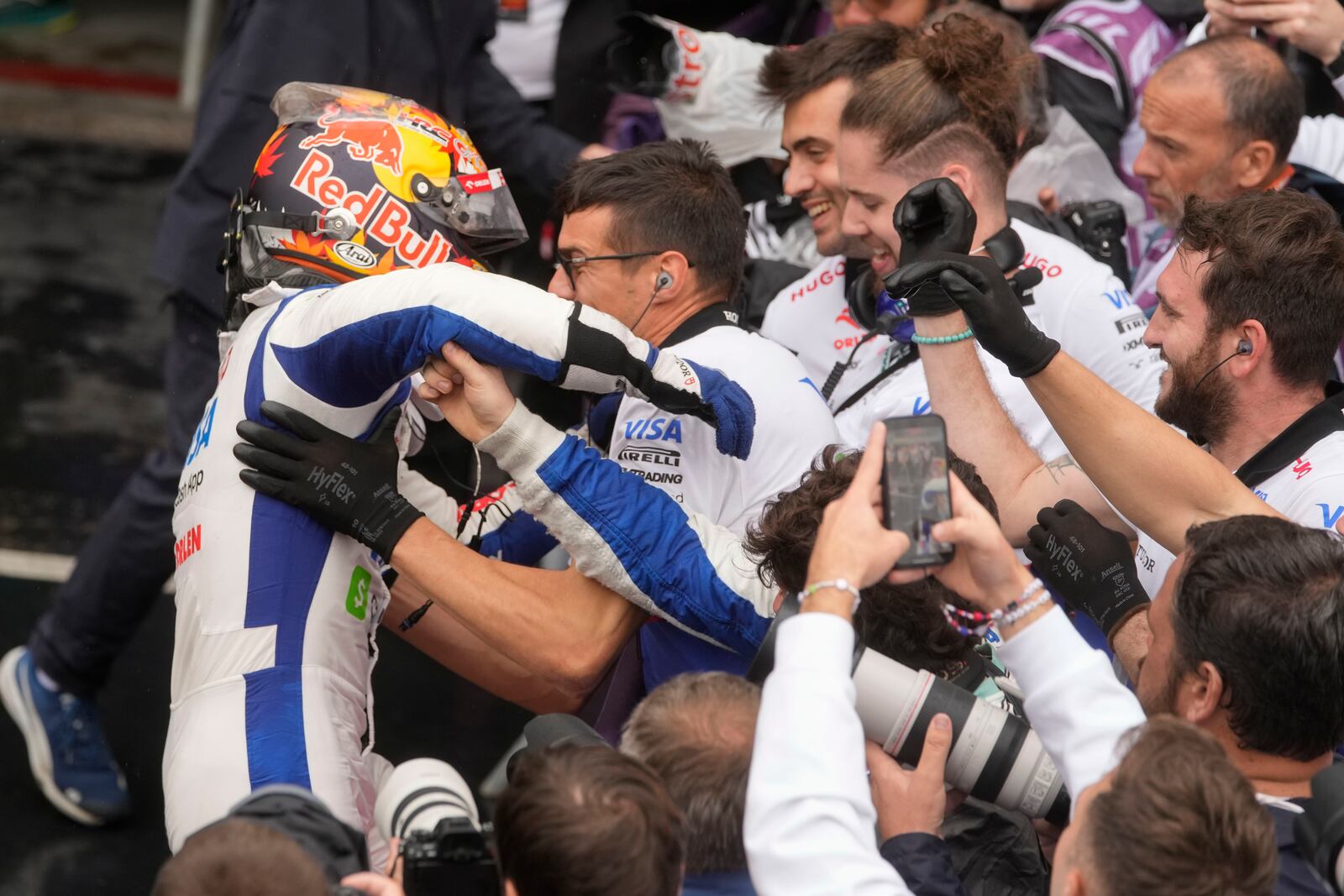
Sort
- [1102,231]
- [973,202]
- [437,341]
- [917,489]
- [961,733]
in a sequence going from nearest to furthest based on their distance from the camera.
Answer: [917,489] < [961,733] < [437,341] < [973,202] < [1102,231]

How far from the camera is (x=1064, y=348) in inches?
157

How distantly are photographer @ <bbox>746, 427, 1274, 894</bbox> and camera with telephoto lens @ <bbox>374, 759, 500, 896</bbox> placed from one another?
0.42 m

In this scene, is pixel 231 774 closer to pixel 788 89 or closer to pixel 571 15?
pixel 788 89

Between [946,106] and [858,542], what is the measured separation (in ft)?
6.88

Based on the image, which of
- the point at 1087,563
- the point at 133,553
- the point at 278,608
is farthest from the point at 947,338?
the point at 133,553

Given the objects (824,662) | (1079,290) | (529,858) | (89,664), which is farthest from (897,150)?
(89,664)

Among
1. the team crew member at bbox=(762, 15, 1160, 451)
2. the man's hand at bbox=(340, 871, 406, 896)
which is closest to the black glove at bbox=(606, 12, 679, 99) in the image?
the team crew member at bbox=(762, 15, 1160, 451)

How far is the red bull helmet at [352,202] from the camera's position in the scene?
10.3 feet

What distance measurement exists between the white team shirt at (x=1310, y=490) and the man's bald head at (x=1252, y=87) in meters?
1.53

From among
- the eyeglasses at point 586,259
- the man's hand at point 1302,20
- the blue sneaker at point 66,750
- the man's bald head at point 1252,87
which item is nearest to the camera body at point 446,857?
the eyeglasses at point 586,259

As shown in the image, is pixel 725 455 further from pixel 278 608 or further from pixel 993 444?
pixel 278 608

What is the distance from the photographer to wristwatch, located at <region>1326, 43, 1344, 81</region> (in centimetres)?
454

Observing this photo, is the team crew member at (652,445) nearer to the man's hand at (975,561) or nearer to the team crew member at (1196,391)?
the team crew member at (1196,391)

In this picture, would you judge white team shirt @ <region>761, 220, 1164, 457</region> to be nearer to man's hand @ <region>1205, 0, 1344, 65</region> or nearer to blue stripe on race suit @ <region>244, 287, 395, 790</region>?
man's hand @ <region>1205, 0, 1344, 65</region>
